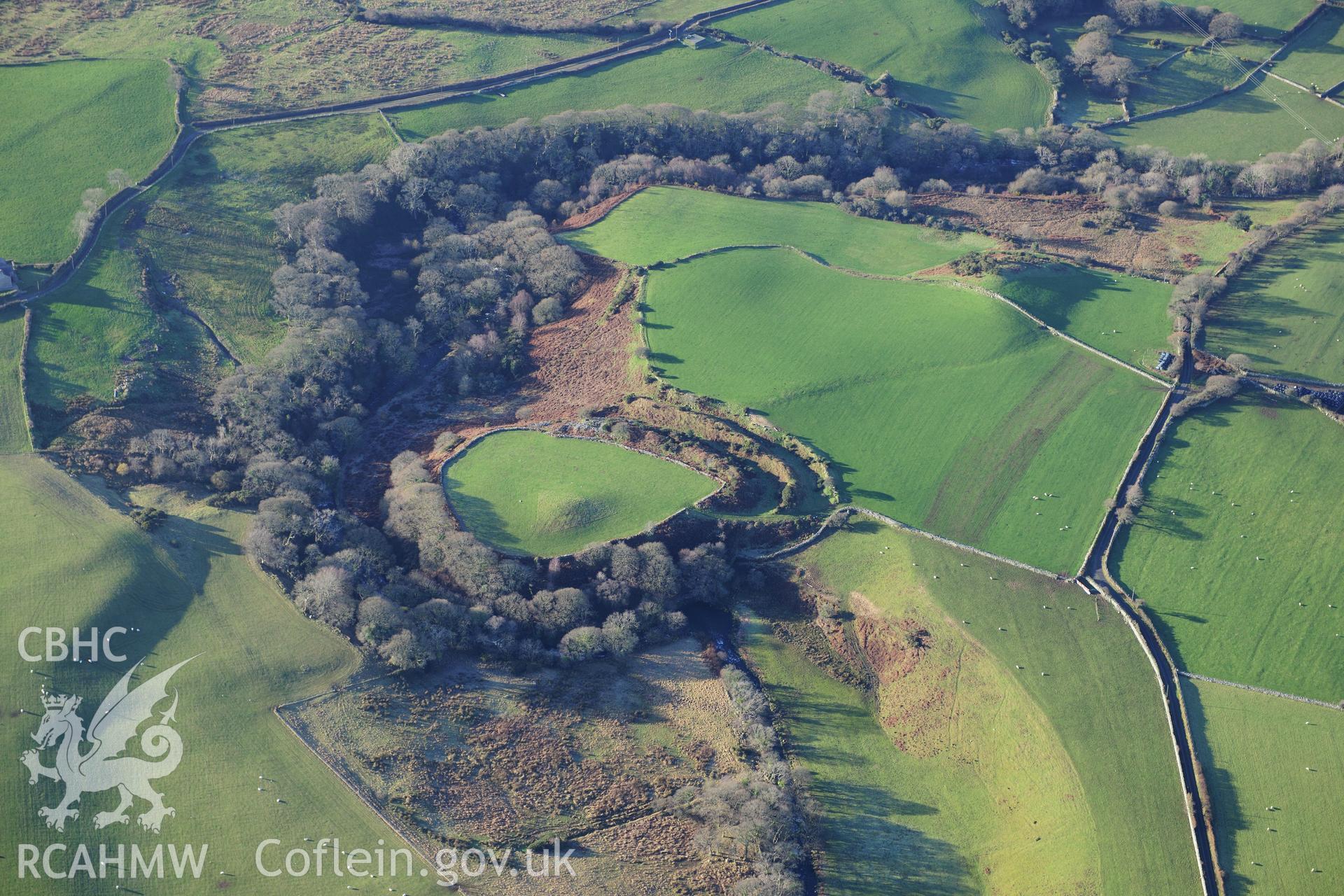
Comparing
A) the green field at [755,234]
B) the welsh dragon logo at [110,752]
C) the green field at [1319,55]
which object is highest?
the green field at [1319,55]

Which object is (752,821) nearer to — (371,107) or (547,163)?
(547,163)

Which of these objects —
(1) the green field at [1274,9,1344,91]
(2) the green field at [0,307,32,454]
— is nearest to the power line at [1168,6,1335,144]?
(1) the green field at [1274,9,1344,91]

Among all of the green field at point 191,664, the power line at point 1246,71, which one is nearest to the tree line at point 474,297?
the green field at point 191,664

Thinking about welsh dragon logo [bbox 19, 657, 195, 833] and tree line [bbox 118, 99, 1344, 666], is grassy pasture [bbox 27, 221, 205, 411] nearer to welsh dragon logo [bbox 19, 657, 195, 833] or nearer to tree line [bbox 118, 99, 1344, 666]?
tree line [bbox 118, 99, 1344, 666]

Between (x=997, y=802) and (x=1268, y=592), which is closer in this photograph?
(x=997, y=802)

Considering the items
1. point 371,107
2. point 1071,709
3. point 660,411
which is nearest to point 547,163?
point 371,107

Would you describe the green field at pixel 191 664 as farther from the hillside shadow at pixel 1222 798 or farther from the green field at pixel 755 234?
the green field at pixel 755 234
